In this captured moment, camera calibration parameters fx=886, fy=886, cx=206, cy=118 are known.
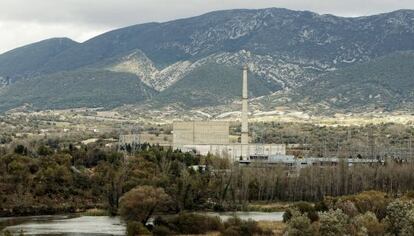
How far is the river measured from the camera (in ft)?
235

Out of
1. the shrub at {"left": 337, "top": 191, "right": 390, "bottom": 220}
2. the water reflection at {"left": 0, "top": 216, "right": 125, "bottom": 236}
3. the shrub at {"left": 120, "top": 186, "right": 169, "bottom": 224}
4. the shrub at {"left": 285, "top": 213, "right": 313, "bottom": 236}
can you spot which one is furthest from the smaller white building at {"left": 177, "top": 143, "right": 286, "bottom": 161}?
the shrub at {"left": 285, "top": 213, "right": 313, "bottom": 236}

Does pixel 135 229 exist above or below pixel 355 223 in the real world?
below

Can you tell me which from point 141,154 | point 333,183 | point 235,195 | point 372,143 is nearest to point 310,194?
point 333,183

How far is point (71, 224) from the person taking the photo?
260 feet

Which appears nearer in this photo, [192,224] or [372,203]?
[192,224]

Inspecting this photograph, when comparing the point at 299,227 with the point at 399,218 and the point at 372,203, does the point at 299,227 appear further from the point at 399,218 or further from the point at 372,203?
the point at 372,203

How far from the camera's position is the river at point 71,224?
7162 centimetres

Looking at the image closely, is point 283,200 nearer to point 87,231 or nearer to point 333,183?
point 333,183

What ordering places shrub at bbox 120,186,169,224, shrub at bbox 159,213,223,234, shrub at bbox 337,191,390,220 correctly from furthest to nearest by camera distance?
shrub at bbox 120,186,169,224
shrub at bbox 159,213,223,234
shrub at bbox 337,191,390,220

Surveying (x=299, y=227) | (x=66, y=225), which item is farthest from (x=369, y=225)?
(x=66, y=225)

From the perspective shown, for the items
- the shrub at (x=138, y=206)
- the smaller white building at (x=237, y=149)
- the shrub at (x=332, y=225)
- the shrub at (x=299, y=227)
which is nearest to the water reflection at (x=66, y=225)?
the shrub at (x=138, y=206)

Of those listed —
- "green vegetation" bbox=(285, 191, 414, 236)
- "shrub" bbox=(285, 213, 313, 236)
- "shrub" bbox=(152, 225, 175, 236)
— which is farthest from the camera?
"shrub" bbox=(152, 225, 175, 236)

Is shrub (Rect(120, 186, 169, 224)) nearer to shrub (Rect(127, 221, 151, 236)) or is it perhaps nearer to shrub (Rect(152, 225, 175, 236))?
shrub (Rect(152, 225, 175, 236))

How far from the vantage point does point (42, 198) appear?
101188mm
